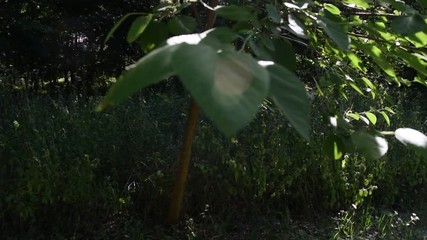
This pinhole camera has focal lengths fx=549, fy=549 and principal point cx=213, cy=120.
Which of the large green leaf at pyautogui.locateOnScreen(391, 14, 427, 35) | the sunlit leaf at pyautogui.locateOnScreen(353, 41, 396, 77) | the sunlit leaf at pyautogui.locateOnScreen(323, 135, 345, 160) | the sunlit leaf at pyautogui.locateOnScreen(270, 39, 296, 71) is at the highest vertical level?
the large green leaf at pyautogui.locateOnScreen(391, 14, 427, 35)

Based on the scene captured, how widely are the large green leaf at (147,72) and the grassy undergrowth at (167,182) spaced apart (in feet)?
8.61

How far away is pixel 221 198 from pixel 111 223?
2.56ft

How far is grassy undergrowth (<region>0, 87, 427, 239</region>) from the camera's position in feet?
11.5

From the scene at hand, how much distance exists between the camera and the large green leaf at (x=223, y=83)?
29.4 inches

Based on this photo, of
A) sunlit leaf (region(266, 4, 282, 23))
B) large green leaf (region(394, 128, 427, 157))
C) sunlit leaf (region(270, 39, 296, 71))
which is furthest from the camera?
sunlit leaf (region(270, 39, 296, 71))

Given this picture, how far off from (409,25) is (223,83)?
3.39 ft

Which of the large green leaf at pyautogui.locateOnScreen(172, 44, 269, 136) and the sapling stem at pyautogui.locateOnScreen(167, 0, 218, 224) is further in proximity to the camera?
the sapling stem at pyautogui.locateOnScreen(167, 0, 218, 224)

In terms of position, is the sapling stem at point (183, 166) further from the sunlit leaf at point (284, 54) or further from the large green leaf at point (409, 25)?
the large green leaf at point (409, 25)

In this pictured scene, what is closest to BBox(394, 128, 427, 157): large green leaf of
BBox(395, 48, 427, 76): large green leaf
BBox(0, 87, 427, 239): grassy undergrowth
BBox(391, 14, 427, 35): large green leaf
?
BBox(391, 14, 427, 35): large green leaf

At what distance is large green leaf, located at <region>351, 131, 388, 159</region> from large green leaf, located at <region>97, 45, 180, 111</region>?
2.65 ft

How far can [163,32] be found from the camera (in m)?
1.90

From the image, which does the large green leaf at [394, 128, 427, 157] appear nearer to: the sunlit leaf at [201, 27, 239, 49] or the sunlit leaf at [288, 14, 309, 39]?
the sunlit leaf at [288, 14, 309, 39]

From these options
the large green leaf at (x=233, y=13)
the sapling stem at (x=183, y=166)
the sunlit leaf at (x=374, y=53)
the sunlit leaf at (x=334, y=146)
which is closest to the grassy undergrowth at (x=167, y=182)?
the sapling stem at (x=183, y=166)

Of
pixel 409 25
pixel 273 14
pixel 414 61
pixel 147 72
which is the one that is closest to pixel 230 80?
pixel 147 72
